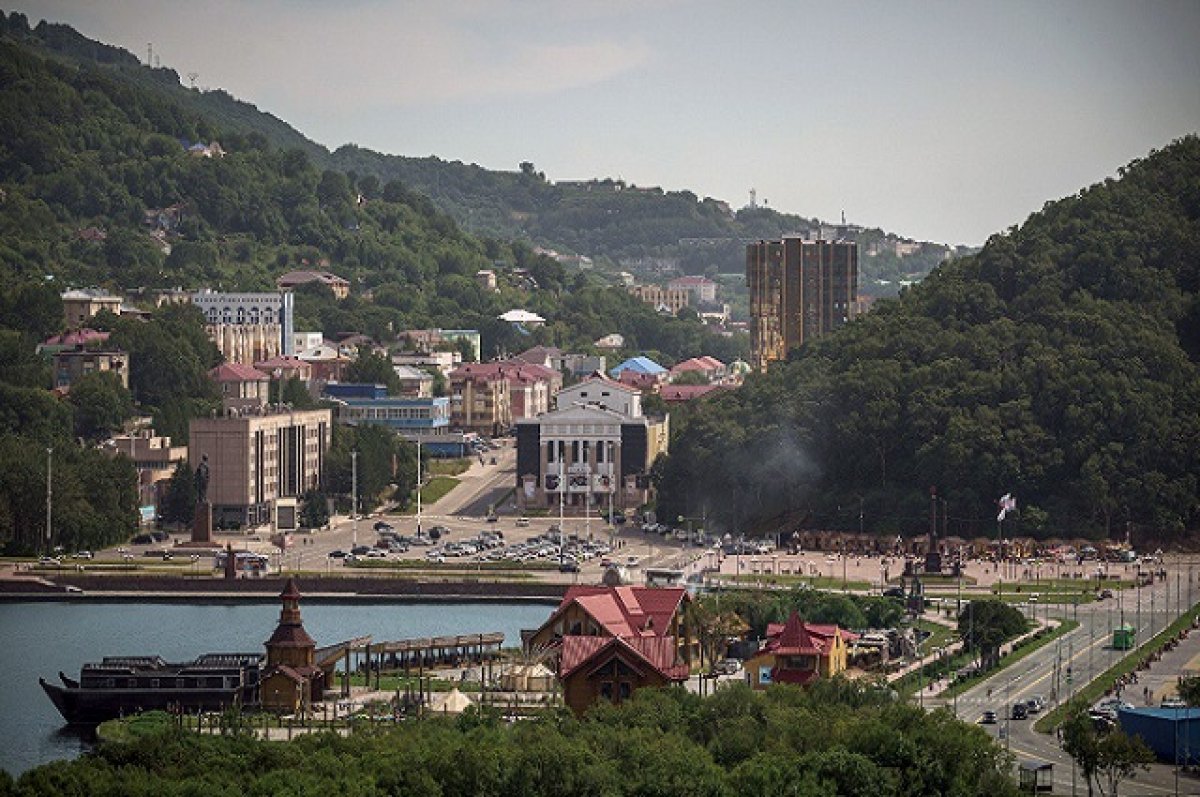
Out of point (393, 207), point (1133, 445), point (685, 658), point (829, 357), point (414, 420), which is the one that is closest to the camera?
point (685, 658)

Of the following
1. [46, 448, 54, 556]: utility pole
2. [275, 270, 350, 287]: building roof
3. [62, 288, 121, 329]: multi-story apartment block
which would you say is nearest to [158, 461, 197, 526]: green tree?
[46, 448, 54, 556]: utility pole

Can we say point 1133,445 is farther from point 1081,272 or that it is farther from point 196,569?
point 196,569

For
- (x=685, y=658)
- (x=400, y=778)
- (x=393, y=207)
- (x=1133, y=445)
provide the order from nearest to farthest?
(x=400, y=778), (x=685, y=658), (x=1133, y=445), (x=393, y=207)

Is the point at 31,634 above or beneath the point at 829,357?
beneath

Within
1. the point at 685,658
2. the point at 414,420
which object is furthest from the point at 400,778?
the point at 414,420

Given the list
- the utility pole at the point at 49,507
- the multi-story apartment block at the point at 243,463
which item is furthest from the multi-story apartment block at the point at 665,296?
the utility pole at the point at 49,507

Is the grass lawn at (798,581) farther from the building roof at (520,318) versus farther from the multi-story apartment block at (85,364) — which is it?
the building roof at (520,318)

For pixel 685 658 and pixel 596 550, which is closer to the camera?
pixel 685 658

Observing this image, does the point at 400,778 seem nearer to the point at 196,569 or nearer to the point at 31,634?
the point at 31,634
